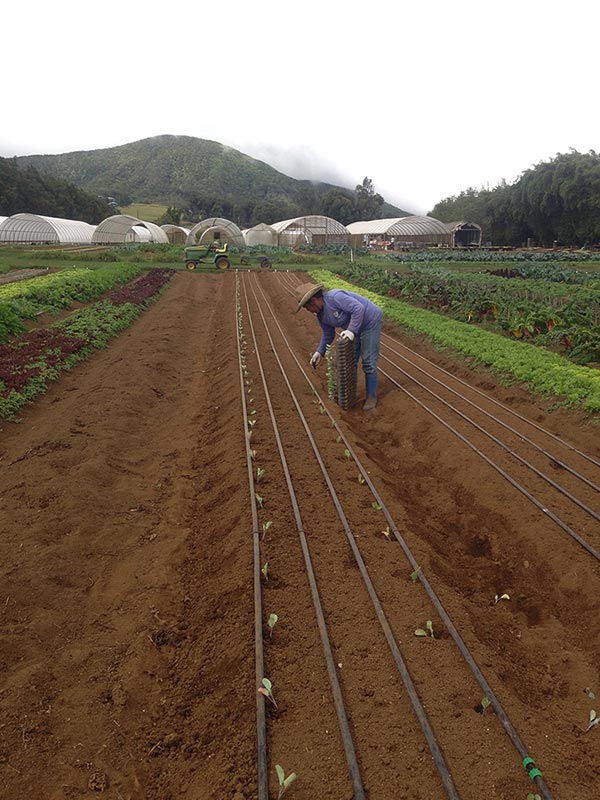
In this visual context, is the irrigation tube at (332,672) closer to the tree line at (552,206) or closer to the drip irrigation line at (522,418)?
the drip irrigation line at (522,418)

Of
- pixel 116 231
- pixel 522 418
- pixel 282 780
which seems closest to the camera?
pixel 282 780

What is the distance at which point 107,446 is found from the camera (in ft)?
24.9

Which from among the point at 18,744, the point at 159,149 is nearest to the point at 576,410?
the point at 18,744

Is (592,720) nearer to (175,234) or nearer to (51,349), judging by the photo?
(51,349)

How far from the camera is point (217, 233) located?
49344 millimetres

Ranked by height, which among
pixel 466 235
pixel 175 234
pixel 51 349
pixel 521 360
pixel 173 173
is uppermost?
pixel 173 173

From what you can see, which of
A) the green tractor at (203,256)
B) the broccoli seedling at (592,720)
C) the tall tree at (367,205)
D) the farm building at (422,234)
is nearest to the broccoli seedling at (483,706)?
the broccoli seedling at (592,720)

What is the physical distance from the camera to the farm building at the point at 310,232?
59.2m

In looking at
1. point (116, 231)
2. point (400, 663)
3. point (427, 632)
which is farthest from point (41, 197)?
point (400, 663)

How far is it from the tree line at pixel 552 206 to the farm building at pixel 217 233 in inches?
1175

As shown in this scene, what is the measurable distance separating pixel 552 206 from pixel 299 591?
60200 mm

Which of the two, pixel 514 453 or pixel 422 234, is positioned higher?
pixel 422 234

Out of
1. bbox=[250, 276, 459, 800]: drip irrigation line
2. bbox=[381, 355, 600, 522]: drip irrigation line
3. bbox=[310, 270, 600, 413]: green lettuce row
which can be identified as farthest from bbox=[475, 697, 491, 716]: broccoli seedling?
bbox=[310, 270, 600, 413]: green lettuce row

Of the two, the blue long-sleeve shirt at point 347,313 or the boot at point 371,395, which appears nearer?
the blue long-sleeve shirt at point 347,313
